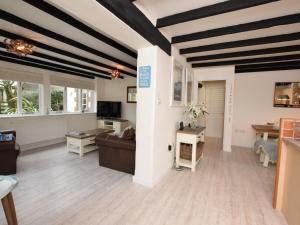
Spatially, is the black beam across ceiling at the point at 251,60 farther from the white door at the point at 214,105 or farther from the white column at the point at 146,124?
the white column at the point at 146,124

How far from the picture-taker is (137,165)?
2688 mm

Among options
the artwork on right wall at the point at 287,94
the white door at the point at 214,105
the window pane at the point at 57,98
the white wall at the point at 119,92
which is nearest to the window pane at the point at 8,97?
the window pane at the point at 57,98

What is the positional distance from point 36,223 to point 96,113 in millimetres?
5191

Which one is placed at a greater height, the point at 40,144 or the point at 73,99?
the point at 73,99

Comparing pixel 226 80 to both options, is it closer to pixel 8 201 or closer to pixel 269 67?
pixel 269 67

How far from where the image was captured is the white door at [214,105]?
6.14 metres

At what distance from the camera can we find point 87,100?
6.59m

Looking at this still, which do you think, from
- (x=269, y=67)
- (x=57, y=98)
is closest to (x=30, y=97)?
(x=57, y=98)

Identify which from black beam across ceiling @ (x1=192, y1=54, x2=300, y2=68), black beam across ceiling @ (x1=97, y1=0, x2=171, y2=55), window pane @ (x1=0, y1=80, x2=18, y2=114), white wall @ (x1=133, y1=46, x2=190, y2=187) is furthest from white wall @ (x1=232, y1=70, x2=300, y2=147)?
window pane @ (x1=0, y1=80, x2=18, y2=114)

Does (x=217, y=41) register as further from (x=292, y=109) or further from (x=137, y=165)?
(x=292, y=109)

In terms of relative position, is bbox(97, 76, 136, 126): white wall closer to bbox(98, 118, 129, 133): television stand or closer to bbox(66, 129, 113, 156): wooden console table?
bbox(98, 118, 129, 133): television stand

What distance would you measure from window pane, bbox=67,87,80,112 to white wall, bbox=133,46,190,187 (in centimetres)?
420

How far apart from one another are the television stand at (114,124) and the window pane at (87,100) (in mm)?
650

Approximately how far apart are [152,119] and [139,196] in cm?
111
